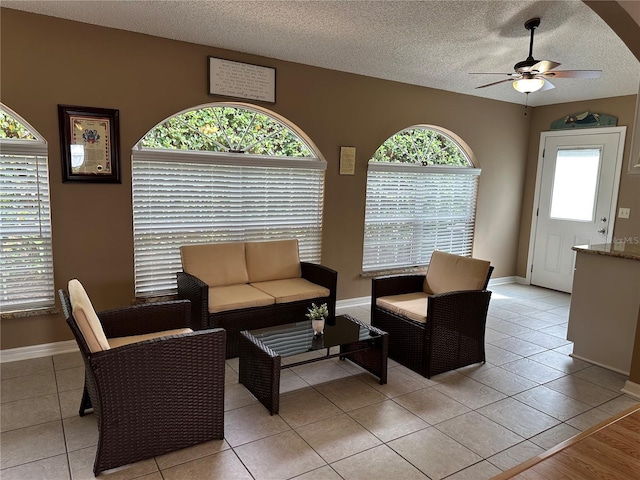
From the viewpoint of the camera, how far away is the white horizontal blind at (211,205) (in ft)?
12.9

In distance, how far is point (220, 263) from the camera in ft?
13.0

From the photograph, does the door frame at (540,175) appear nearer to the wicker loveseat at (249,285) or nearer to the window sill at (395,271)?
the window sill at (395,271)

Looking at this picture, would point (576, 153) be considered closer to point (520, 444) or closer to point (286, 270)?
point (286, 270)

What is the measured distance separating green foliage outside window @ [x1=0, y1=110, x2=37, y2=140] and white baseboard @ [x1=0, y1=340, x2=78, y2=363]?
168 cm

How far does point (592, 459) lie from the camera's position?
149 cm

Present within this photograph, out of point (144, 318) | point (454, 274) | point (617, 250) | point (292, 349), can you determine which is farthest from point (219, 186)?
point (617, 250)

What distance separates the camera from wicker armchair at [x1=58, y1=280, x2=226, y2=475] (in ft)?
6.82

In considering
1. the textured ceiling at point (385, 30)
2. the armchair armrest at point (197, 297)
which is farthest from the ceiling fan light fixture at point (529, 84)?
the armchair armrest at point (197, 297)

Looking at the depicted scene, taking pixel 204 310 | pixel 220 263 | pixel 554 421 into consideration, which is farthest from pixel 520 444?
pixel 220 263

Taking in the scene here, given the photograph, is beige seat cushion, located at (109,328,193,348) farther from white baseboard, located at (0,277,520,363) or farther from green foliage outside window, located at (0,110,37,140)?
green foliage outside window, located at (0,110,37,140)

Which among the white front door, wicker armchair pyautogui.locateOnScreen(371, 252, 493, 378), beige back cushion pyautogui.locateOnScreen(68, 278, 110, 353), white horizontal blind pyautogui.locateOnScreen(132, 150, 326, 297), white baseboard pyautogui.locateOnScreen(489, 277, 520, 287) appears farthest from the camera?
white baseboard pyautogui.locateOnScreen(489, 277, 520, 287)

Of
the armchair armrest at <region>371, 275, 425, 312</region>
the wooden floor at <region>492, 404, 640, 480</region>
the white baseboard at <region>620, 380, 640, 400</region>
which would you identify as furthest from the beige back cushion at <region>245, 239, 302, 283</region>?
the wooden floor at <region>492, 404, 640, 480</region>

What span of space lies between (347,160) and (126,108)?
2.29 meters

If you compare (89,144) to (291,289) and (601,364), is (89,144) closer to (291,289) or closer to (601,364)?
(291,289)
